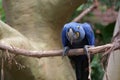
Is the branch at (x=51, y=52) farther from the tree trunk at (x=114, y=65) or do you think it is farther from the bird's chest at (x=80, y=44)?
the tree trunk at (x=114, y=65)

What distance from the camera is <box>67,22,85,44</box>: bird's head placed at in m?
2.52

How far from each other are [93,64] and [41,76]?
3.57 feet

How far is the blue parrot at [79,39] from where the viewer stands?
253 cm

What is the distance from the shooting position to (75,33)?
2.52 m

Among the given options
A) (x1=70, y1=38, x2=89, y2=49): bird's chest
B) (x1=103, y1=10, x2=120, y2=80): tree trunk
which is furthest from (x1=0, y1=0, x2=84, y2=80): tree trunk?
(x1=70, y1=38, x2=89, y2=49): bird's chest

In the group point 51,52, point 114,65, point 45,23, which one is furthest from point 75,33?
point 45,23

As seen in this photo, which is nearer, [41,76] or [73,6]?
[41,76]

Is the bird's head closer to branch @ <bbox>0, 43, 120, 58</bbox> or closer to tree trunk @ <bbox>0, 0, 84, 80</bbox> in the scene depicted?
branch @ <bbox>0, 43, 120, 58</bbox>

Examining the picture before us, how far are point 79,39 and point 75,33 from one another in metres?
0.08

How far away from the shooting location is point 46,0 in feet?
10.8

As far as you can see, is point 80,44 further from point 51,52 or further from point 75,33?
point 51,52

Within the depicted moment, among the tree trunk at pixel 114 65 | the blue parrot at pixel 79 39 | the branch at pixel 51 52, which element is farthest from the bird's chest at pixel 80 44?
the tree trunk at pixel 114 65

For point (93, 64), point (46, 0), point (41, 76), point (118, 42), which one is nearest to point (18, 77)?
point (41, 76)

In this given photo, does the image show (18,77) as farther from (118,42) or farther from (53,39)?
(118,42)
